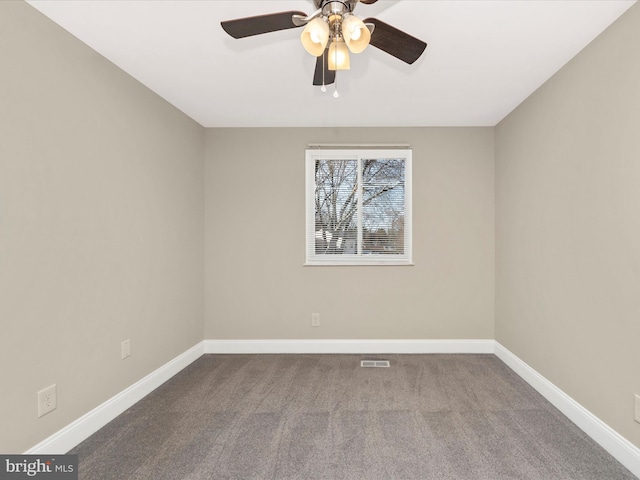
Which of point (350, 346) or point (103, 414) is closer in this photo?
point (103, 414)

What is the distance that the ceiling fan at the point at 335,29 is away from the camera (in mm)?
1419

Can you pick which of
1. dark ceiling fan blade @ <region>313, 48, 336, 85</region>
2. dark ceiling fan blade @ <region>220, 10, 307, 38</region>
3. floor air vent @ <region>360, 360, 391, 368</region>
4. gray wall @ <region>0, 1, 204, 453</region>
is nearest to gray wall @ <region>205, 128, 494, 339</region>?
floor air vent @ <region>360, 360, 391, 368</region>

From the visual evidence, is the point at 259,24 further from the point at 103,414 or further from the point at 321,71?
the point at 103,414

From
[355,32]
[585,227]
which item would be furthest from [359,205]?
[355,32]

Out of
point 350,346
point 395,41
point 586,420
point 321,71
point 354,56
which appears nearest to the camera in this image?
point 395,41

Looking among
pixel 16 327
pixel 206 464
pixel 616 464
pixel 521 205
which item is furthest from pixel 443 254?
pixel 16 327

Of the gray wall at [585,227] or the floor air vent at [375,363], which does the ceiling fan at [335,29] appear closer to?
the gray wall at [585,227]

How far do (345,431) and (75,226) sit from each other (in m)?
2.15

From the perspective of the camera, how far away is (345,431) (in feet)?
7.52

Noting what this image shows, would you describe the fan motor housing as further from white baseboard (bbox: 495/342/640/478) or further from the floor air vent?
the floor air vent

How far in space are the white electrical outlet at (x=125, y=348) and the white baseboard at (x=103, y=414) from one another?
26 centimetres

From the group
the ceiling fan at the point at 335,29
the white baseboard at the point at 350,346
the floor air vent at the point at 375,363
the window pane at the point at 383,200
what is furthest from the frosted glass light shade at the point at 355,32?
the white baseboard at the point at 350,346

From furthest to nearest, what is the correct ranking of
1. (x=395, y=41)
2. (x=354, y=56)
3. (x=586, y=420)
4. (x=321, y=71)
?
(x=354, y=56) → (x=586, y=420) → (x=321, y=71) → (x=395, y=41)

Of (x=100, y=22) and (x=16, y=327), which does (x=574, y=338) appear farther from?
(x=100, y=22)
